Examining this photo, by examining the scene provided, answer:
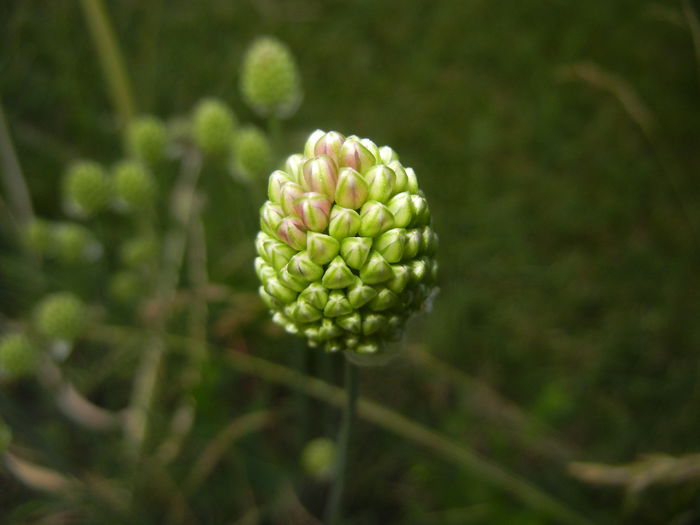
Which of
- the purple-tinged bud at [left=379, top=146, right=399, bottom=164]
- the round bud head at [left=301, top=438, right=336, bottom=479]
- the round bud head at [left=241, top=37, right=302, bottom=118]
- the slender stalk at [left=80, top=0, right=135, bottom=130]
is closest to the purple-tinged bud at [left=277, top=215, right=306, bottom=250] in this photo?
the purple-tinged bud at [left=379, top=146, right=399, bottom=164]

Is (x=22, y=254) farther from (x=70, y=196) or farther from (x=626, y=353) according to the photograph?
(x=626, y=353)

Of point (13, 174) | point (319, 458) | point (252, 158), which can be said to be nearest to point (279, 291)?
point (252, 158)

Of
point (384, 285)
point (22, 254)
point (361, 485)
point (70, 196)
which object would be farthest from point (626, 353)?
point (22, 254)

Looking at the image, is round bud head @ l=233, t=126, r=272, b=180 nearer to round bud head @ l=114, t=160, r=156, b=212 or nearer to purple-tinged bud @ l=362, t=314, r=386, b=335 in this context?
round bud head @ l=114, t=160, r=156, b=212

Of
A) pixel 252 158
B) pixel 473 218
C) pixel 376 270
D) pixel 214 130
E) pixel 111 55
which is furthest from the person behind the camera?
pixel 473 218

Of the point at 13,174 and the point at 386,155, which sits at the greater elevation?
the point at 386,155

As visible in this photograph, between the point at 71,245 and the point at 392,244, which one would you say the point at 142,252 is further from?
the point at 392,244
